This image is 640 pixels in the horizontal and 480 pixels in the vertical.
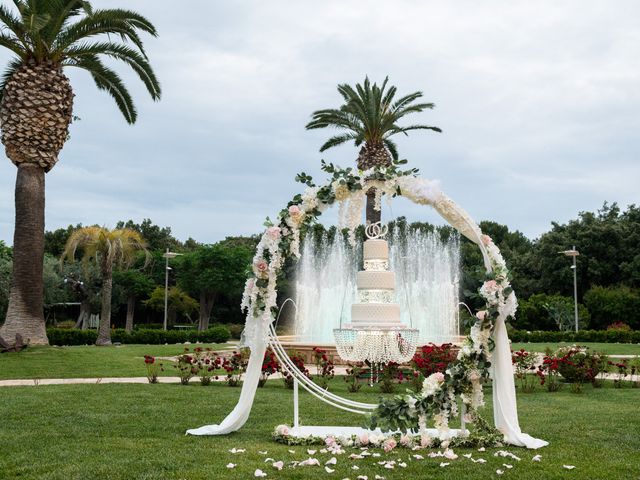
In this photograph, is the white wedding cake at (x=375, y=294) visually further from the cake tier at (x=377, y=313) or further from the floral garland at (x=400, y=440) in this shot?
the floral garland at (x=400, y=440)

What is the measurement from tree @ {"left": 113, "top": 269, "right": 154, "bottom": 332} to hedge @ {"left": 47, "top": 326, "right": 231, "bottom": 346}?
13.1 metres

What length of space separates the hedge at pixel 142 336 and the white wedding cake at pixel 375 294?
1824 cm

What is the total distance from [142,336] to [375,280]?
2109 centimetres

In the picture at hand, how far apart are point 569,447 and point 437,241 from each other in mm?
38546

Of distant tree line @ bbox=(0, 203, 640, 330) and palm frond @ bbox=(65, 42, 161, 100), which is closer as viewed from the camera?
palm frond @ bbox=(65, 42, 161, 100)

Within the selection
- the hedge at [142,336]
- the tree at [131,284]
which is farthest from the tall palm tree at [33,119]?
the tree at [131,284]

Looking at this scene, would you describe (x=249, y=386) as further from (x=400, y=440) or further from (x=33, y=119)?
(x=33, y=119)

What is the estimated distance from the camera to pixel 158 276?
4659 cm

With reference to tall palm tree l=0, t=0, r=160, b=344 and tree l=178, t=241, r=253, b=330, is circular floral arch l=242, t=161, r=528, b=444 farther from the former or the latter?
tree l=178, t=241, r=253, b=330

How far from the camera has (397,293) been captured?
81.6 ft

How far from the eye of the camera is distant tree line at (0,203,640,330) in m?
36.3

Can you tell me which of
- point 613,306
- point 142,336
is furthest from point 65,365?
point 613,306

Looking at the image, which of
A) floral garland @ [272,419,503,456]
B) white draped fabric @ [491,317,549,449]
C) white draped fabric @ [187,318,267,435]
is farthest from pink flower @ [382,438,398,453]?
white draped fabric @ [187,318,267,435]

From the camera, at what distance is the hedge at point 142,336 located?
25.6 meters
